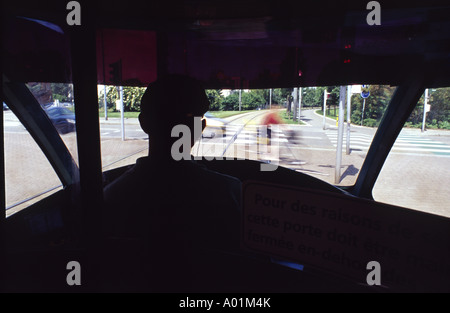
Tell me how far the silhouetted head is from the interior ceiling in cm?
24

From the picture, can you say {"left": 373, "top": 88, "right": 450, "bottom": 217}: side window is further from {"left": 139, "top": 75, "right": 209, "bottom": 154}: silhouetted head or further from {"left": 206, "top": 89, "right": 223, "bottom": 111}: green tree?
{"left": 139, "top": 75, "right": 209, "bottom": 154}: silhouetted head

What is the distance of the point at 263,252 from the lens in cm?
109

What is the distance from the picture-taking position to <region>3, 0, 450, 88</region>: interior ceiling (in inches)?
66.9

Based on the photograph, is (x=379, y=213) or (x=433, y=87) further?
(x=433, y=87)

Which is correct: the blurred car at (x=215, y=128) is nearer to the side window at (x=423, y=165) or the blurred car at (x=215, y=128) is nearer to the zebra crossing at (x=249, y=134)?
the zebra crossing at (x=249, y=134)

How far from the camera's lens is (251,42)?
288 cm

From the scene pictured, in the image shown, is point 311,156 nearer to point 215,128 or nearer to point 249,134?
point 249,134

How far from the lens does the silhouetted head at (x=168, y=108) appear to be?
146cm

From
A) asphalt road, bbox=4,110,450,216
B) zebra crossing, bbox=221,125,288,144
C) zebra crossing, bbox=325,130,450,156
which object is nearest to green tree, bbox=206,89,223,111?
asphalt road, bbox=4,110,450,216

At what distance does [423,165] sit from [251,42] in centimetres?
892

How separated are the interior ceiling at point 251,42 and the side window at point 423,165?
1.18 feet
